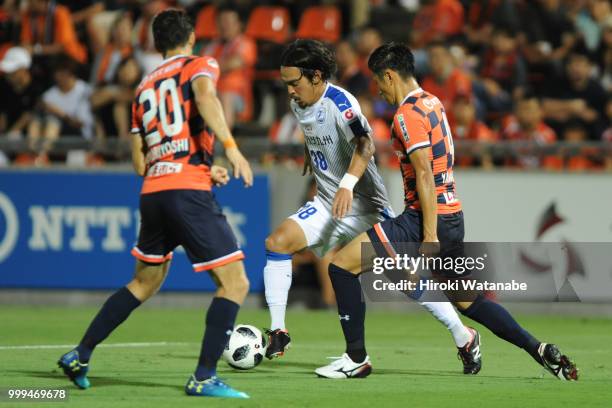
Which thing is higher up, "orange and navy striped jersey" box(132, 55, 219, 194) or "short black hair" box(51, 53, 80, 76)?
"orange and navy striped jersey" box(132, 55, 219, 194)

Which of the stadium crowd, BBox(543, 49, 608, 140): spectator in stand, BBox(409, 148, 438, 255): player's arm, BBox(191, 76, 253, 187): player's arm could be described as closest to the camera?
BBox(191, 76, 253, 187): player's arm

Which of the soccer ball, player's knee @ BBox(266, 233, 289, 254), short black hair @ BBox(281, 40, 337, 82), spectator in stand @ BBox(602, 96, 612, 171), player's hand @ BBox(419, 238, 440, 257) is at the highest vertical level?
short black hair @ BBox(281, 40, 337, 82)

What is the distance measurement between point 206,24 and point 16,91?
11.9 ft

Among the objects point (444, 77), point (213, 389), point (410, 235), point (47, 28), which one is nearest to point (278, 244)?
point (410, 235)

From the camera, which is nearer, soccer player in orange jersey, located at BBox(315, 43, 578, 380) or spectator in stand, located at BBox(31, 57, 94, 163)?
soccer player in orange jersey, located at BBox(315, 43, 578, 380)

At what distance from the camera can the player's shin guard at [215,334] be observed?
289 inches

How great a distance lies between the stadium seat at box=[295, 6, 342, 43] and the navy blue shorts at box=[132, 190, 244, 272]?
38.8 feet

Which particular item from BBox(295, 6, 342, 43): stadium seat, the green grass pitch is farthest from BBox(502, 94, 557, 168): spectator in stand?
BBox(295, 6, 342, 43): stadium seat

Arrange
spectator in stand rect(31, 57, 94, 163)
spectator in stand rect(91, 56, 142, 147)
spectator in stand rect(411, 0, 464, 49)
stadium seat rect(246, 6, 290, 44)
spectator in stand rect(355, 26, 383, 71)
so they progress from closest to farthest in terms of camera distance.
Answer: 1. spectator in stand rect(31, 57, 94, 163)
2. spectator in stand rect(91, 56, 142, 147)
3. spectator in stand rect(355, 26, 383, 71)
4. spectator in stand rect(411, 0, 464, 49)
5. stadium seat rect(246, 6, 290, 44)

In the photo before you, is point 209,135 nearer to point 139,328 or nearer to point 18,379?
point 18,379

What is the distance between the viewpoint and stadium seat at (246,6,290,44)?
64.2 ft

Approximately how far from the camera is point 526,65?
17812 millimetres

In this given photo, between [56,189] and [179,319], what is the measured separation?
96.5 inches
